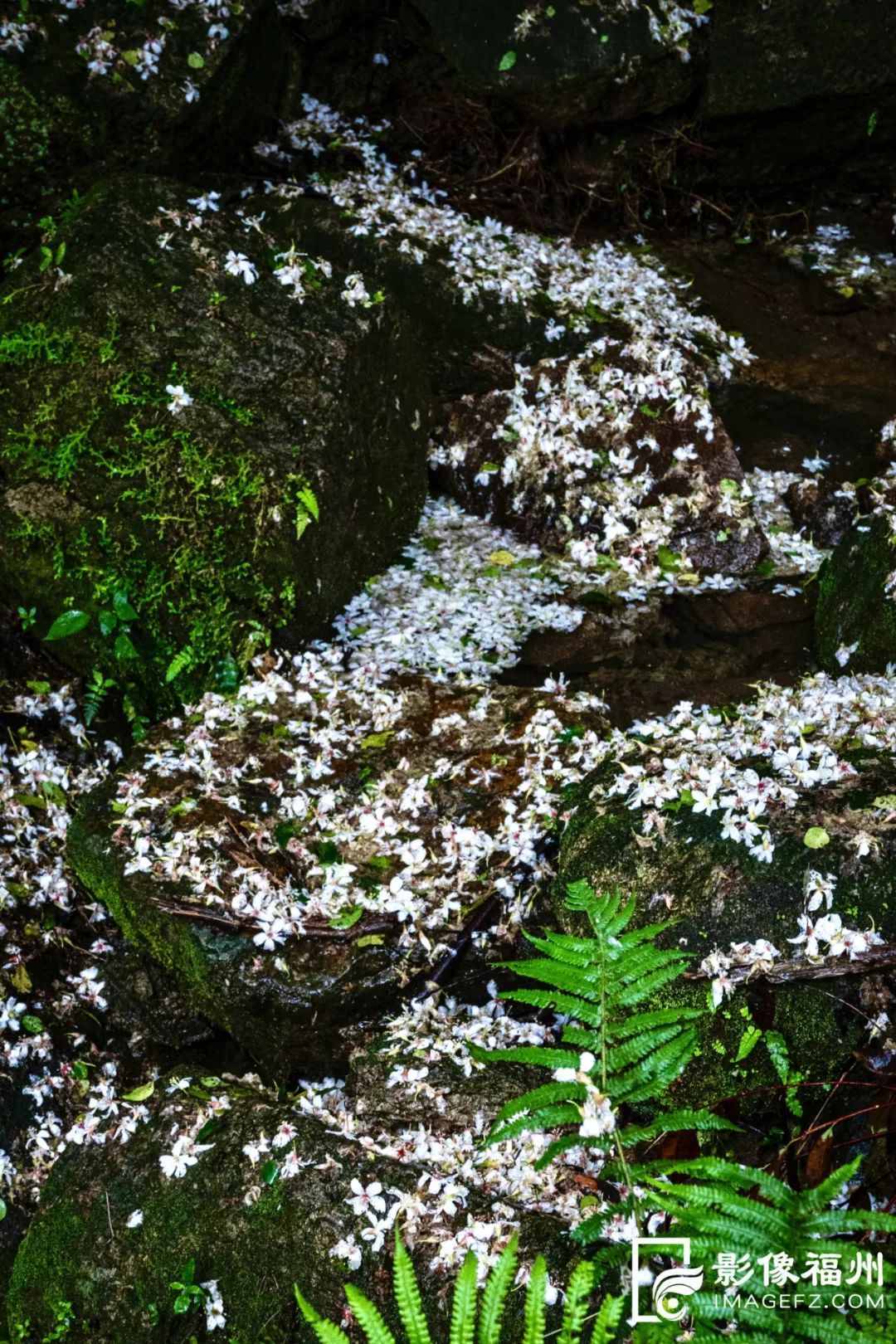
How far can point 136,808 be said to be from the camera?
4719 millimetres

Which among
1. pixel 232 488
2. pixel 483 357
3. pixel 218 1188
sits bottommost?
pixel 218 1188

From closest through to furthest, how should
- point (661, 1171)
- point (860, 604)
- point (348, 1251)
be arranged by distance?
1. point (661, 1171)
2. point (348, 1251)
3. point (860, 604)

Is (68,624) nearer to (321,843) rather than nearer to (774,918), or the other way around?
(321,843)

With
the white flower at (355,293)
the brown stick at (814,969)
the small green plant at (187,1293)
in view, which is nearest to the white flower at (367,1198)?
the small green plant at (187,1293)

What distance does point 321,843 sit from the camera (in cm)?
459

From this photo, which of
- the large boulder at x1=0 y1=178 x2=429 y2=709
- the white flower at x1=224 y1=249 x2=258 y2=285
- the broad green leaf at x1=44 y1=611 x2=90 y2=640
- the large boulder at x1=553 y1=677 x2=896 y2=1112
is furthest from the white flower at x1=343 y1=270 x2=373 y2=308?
the large boulder at x1=553 y1=677 x2=896 y2=1112

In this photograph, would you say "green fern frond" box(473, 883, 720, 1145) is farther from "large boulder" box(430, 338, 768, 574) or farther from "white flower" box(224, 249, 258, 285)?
"white flower" box(224, 249, 258, 285)

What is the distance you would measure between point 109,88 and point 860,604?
5839mm

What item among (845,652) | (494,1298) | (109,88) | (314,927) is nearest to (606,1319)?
(494,1298)

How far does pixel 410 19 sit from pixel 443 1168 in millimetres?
8833

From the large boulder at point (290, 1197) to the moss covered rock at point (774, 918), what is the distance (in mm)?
593

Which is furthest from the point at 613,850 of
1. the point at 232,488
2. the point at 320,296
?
the point at 320,296

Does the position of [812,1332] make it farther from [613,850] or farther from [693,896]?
[613,850]

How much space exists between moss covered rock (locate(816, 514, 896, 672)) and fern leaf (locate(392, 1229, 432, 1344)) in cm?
393
